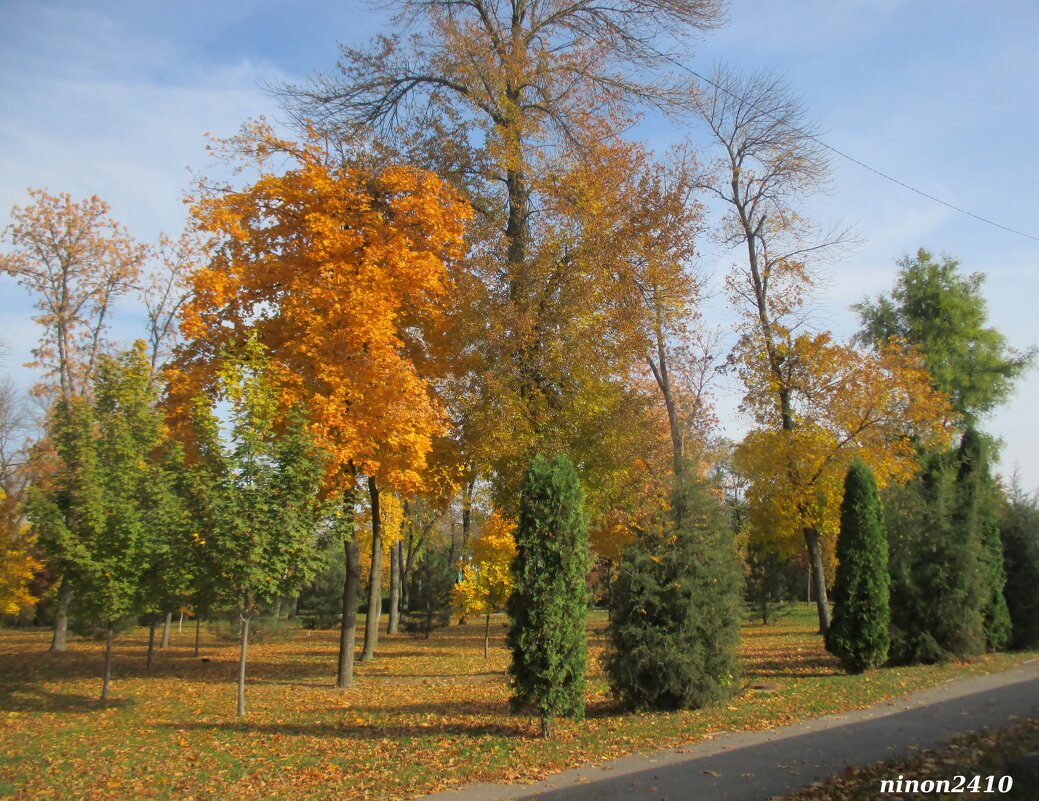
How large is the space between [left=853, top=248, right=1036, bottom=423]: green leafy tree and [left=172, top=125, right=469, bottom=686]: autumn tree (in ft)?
82.6

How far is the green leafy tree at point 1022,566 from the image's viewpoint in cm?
1747

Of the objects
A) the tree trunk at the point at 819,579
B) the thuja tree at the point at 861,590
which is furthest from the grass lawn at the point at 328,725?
the tree trunk at the point at 819,579

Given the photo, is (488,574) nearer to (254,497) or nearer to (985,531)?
(254,497)

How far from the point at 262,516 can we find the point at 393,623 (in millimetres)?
23229

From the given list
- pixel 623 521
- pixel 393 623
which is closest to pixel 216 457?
pixel 623 521

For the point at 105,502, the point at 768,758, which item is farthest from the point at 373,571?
the point at 768,758

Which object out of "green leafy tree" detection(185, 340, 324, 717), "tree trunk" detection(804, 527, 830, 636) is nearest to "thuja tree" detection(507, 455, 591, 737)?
"green leafy tree" detection(185, 340, 324, 717)

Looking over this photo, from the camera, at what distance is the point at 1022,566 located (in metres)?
17.7

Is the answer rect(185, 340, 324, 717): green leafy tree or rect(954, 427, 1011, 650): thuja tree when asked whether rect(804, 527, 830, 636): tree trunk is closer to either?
rect(954, 427, 1011, 650): thuja tree

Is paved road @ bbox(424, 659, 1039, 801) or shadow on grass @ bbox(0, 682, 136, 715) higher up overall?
paved road @ bbox(424, 659, 1039, 801)

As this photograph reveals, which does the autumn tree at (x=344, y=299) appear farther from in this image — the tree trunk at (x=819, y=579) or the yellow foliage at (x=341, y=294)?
the tree trunk at (x=819, y=579)

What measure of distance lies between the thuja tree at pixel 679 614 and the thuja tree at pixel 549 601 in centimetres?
138

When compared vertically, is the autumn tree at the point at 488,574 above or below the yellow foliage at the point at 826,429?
below

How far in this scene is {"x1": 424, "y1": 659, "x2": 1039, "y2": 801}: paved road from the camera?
22.7 feet
